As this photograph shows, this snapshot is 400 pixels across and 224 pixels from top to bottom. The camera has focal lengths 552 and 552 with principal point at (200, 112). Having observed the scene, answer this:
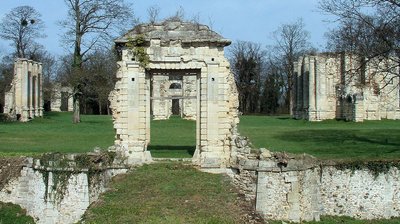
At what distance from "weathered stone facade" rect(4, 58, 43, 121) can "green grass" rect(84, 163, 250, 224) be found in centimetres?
2996

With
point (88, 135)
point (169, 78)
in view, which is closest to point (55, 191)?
point (88, 135)

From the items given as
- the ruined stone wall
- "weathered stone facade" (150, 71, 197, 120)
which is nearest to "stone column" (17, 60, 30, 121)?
"weathered stone facade" (150, 71, 197, 120)

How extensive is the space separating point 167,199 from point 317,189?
458 cm

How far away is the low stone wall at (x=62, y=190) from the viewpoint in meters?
14.9

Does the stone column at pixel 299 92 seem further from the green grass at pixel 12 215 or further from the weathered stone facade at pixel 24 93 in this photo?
the green grass at pixel 12 215

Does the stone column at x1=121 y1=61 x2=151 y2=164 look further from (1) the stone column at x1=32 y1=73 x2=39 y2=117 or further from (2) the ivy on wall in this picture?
(1) the stone column at x1=32 y1=73 x2=39 y2=117

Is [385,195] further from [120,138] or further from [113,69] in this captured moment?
[113,69]

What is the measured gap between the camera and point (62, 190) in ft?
49.3

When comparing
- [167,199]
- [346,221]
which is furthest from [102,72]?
[167,199]

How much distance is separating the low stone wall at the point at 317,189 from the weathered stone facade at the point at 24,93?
103ft

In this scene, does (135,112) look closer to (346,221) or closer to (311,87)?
(346,221)

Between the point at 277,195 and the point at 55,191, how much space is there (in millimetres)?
6037

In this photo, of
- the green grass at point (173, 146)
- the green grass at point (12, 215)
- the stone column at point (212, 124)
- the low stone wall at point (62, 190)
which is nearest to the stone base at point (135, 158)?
the low stone wall at point (62, 190)

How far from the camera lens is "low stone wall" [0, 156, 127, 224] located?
14.9 meters
